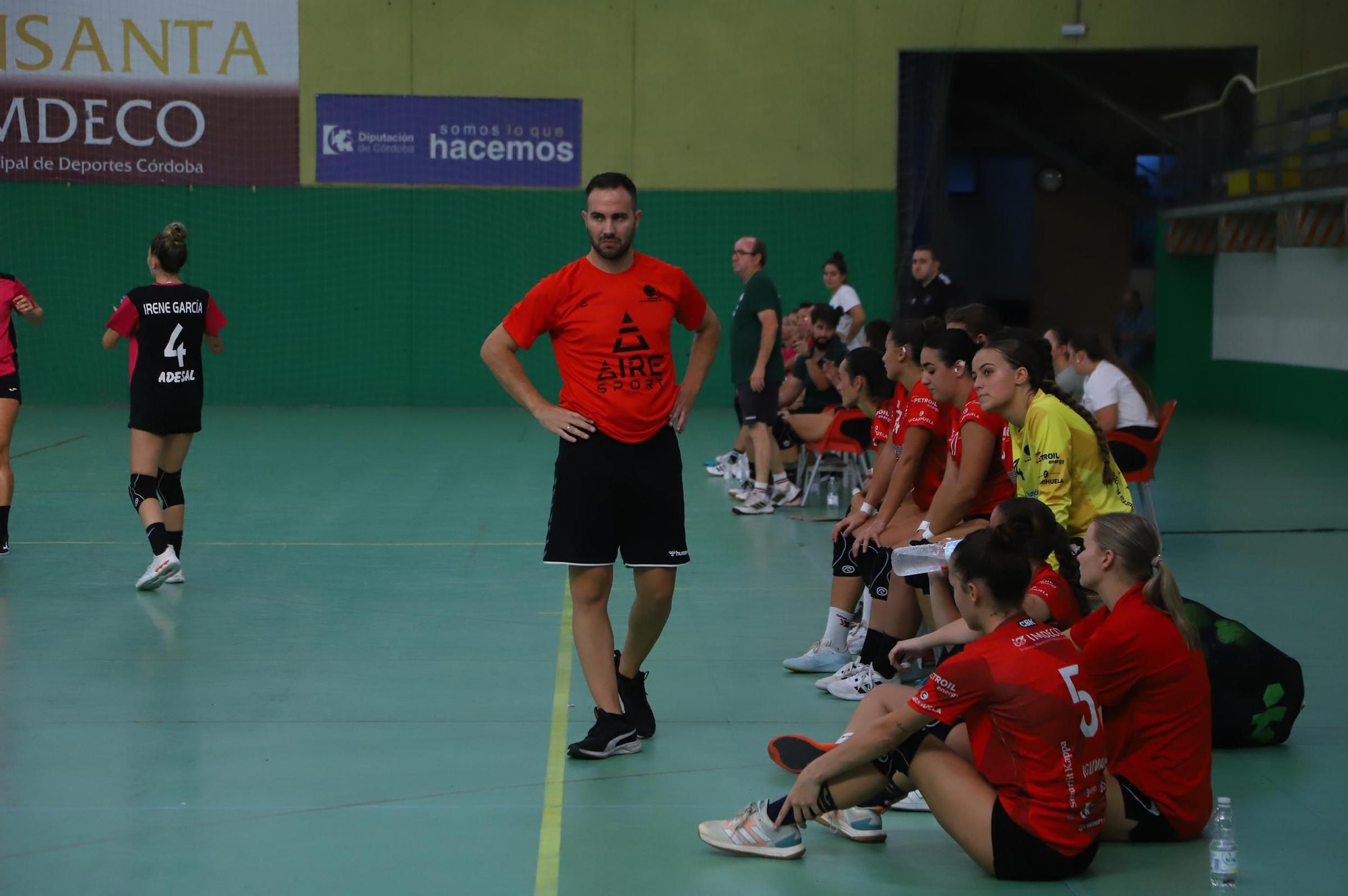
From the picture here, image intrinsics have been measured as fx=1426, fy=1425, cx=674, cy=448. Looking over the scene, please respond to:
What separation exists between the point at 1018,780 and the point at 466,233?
14749mm

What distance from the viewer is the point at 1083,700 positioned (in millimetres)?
3459

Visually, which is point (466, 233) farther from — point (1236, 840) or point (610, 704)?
point (1236, 840)

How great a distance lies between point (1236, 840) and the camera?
12.8ft

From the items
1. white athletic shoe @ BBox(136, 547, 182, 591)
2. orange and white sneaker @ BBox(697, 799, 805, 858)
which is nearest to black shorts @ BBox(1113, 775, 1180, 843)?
orange and white sneaker @ BBox(697, 799, 805, 858)

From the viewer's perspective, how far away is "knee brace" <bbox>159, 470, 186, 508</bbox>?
7273mm

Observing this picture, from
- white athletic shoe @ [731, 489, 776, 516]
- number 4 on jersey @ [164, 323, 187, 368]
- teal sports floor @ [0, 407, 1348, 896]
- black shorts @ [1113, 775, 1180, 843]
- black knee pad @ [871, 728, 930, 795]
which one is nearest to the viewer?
black knee pad @ [871, 728, 930, 795]

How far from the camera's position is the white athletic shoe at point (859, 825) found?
387cm

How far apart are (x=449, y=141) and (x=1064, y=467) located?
13664mm

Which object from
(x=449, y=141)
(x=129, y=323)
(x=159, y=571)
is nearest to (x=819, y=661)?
(x=159, y=571)

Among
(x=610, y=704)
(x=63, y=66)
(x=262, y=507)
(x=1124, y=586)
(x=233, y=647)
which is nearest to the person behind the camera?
(x=1124, y=586)

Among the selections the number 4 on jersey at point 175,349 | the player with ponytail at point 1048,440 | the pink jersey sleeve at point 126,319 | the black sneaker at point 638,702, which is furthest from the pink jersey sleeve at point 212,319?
the player with ponytail at point 1048,440

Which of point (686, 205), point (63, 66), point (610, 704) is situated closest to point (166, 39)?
point (63, 66)

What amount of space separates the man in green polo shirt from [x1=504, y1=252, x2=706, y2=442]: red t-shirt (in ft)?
16.7

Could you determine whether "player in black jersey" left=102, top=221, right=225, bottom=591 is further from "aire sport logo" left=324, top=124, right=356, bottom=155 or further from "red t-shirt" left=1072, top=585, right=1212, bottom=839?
"aire sport logo" left=324, top=124, right=356, bottom=155
